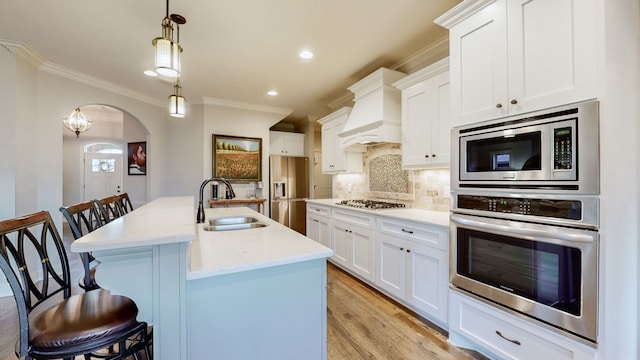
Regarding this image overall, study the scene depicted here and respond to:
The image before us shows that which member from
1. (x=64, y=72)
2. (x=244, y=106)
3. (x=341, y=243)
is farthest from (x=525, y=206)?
(x=64, y=72)

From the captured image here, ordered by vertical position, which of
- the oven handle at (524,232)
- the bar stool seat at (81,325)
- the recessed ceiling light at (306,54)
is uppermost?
the recessed ceiling light at (306,54)

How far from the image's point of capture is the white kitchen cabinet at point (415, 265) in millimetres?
2084

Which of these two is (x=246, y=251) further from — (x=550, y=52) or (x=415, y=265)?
(x=550, y=52)

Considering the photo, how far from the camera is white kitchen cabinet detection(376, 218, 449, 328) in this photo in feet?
6.84

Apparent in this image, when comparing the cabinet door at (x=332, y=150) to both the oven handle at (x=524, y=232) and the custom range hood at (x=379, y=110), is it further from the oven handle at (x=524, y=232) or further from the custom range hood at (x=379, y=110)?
the oven handle at (x=524, y=232)

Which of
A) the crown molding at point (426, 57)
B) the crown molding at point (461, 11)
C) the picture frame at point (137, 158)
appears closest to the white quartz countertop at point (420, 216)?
the crown molding at point (461, 11)

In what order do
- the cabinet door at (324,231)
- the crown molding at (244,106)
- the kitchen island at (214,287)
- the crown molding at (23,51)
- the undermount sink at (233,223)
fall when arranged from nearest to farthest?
the kitchen island at (214,287)
the undermount sink at (233,223)
the crown molding at (23,51)
the cabinet door at (324,231)
the crown molding at (244,106)

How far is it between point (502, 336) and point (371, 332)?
925 millimetres

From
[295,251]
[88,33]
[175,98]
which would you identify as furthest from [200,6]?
[295,251]

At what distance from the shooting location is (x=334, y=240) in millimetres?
3561

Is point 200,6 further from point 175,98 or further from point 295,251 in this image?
point 295,251

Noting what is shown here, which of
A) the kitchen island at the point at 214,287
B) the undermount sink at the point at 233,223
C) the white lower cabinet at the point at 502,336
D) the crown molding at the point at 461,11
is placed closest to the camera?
the kitchen island at the point at 214,287

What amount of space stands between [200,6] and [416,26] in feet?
6.23

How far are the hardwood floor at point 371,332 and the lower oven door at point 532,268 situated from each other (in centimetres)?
54
